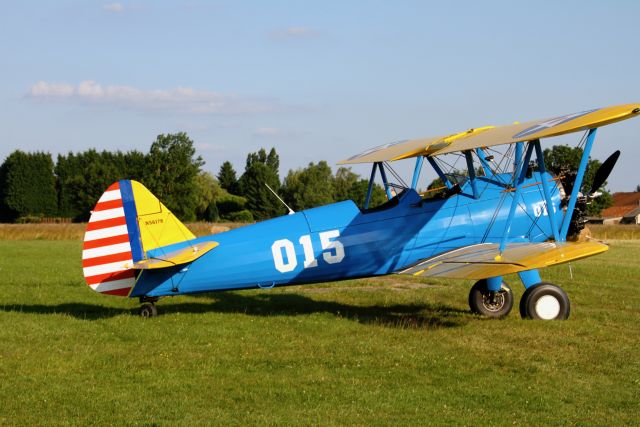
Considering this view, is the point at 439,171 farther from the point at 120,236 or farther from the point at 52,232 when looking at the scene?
the point at 52,232

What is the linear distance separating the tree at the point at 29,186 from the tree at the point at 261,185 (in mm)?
20231

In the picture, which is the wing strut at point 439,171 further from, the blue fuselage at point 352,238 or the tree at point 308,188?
the tree at point 308,188

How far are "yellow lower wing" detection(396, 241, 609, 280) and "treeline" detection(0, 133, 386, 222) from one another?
56061 mm

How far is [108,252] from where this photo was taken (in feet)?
28.9

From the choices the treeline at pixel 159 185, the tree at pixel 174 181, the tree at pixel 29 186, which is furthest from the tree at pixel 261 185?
the tree at pixel 29 186

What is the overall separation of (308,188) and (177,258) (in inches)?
2501

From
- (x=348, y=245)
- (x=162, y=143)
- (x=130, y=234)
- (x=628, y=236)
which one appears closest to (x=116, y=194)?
(x=130, y=234)

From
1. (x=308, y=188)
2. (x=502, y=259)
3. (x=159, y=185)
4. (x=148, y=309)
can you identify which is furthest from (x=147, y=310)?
(x=308, y=188)

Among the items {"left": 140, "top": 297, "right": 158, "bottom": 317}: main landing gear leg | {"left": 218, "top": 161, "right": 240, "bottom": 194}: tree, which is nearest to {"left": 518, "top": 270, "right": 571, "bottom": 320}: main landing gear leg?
{"left": 140, "top": 297, "right": 158, "bottom": 317}: main landing gear leg

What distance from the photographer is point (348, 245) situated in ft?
30.5

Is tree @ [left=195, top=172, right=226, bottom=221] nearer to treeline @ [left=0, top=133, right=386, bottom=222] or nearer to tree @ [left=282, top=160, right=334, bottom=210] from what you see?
treeline @ [left=0, top=133, right=386, bottom=222]

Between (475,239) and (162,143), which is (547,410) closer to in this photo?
(475,239)

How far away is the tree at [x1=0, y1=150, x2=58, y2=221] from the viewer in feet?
243

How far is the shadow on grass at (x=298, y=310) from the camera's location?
9.52m
